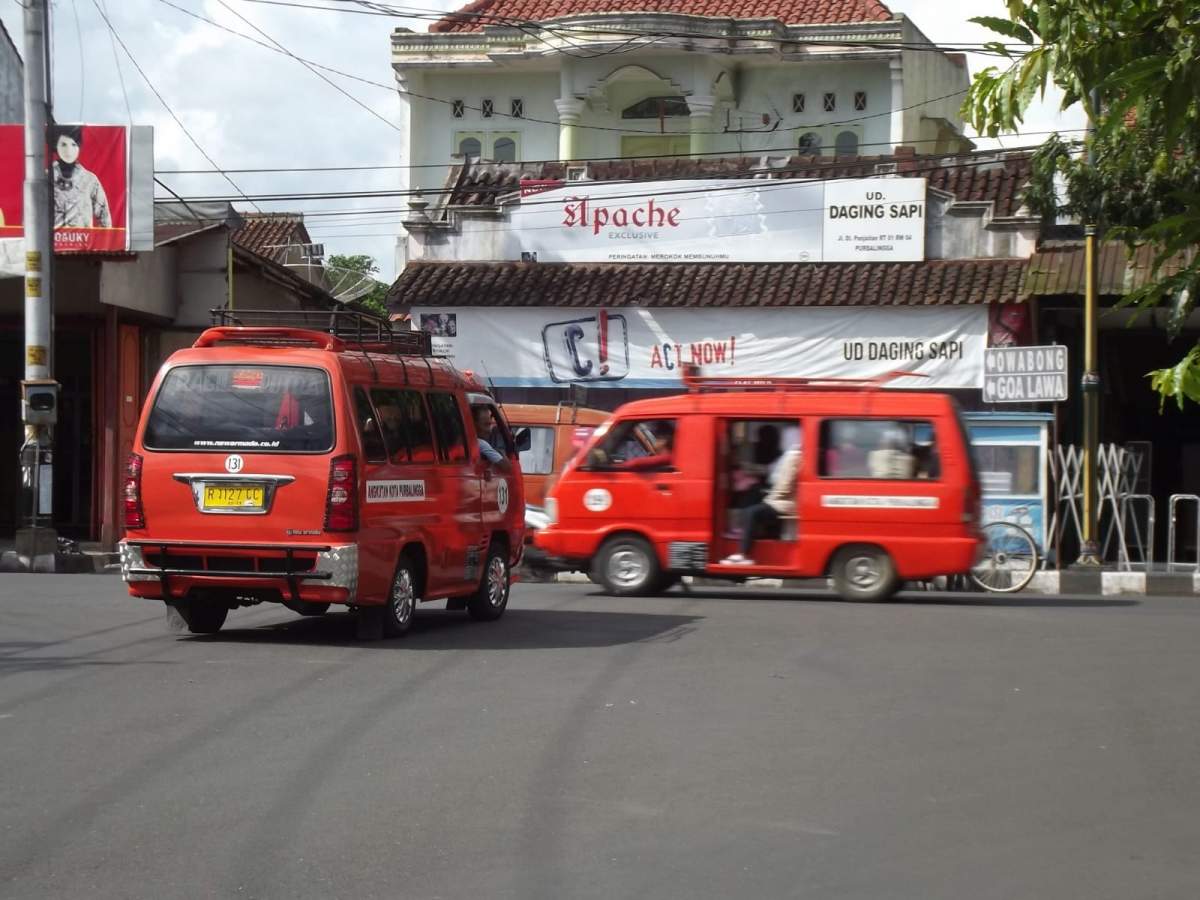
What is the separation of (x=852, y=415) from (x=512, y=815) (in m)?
11.3

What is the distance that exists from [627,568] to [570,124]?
25500 mm

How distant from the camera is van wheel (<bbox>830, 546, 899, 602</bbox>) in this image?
56.9ft

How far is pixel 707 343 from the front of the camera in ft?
89.9

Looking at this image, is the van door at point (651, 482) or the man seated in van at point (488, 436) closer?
the man seated in van at point (488, 436)

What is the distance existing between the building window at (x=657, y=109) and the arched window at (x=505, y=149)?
10.1 ft

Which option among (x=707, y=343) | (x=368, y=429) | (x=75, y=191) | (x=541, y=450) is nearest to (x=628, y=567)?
(x=541, y=450)

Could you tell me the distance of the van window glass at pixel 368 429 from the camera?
11.8 meters

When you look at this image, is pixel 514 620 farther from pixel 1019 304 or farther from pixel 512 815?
pixel 1019 304

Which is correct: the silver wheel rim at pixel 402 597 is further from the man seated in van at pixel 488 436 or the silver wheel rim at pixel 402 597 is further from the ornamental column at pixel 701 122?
the ornamental column at pixel 701 122

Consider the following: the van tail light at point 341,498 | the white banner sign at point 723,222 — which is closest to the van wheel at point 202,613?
the van tail light at point 341,498

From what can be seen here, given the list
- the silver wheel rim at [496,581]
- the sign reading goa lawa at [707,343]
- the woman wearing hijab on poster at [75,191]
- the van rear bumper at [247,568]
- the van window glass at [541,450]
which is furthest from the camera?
the sign reading goa lawa at [707,343]

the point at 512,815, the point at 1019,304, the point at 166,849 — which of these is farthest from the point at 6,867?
the point at 1019,304

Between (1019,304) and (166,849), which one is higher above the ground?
(1019,304)

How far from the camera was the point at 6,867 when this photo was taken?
5.82m
